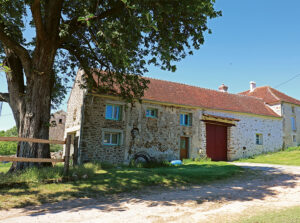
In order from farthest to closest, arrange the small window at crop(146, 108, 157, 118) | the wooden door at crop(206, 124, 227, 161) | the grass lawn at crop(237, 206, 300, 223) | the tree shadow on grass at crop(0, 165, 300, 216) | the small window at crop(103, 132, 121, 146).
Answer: the wooden door at crop(206, 124, 227, 161) → the small window at crop(146, 108, 157, 118) → the small window at crop(103, 132, 121, 146) → the tree shadow on grass at crop(0, 165, 300, 216) → the grass lawn at crop(237, 206, 300, 223)

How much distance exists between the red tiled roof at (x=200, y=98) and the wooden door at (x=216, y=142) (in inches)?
68.2

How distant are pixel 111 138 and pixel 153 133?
3008mm

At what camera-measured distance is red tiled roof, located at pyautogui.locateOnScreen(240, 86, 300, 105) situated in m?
24.3

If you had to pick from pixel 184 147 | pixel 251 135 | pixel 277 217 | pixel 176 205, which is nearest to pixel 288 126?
pixel 251 135

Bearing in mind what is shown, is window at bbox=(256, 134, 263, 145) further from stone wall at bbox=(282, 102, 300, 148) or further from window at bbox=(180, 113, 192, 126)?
window at bbox=(180, 113, 192, 126)

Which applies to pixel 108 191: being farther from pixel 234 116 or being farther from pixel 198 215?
pixel 234 116

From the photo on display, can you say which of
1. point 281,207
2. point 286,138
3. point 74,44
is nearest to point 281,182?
point 281,207

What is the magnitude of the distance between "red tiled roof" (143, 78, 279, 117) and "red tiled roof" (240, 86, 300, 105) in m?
0.88

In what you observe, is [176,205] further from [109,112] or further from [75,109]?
[75,109]

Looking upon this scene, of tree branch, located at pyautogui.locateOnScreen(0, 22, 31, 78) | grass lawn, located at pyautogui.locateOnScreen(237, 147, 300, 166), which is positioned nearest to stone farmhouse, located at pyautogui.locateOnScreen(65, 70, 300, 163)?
grass lawn, located at pyautogui.locateOnScreen(237, 147, 300, 166)

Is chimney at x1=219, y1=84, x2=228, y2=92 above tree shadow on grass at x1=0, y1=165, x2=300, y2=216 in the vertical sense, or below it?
above

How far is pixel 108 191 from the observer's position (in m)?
7.32

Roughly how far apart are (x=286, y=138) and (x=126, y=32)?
69.8 feet

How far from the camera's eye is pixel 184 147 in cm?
1870
